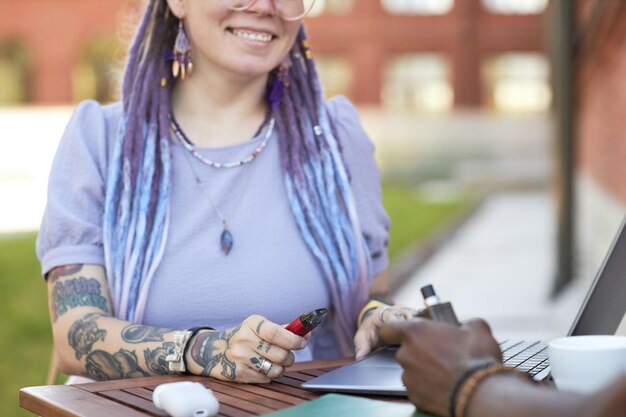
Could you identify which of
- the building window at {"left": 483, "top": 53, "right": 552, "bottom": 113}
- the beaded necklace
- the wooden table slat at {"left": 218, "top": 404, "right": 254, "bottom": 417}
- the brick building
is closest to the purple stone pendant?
the beaded necklace

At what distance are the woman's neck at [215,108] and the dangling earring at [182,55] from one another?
1.0 inches

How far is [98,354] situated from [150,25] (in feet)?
2.64

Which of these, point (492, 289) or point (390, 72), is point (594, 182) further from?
point (390, 72)

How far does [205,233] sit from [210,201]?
0.08m

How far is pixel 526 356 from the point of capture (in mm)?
1921

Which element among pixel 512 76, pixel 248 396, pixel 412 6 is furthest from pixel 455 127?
pixel 248 396

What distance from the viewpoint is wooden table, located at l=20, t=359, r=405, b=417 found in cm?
164

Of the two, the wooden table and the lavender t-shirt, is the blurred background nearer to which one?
the lavender t-shirt

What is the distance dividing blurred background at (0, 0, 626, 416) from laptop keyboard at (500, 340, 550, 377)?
477 centimetres

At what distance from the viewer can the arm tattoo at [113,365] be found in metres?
2.06

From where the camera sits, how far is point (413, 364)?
1.46 meters

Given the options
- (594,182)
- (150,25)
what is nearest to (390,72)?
(594,182)

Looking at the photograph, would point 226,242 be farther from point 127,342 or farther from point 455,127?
point 455,127

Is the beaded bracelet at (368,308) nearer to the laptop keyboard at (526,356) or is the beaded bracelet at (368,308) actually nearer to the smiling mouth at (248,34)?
the laptop keyboard at (526,356)
